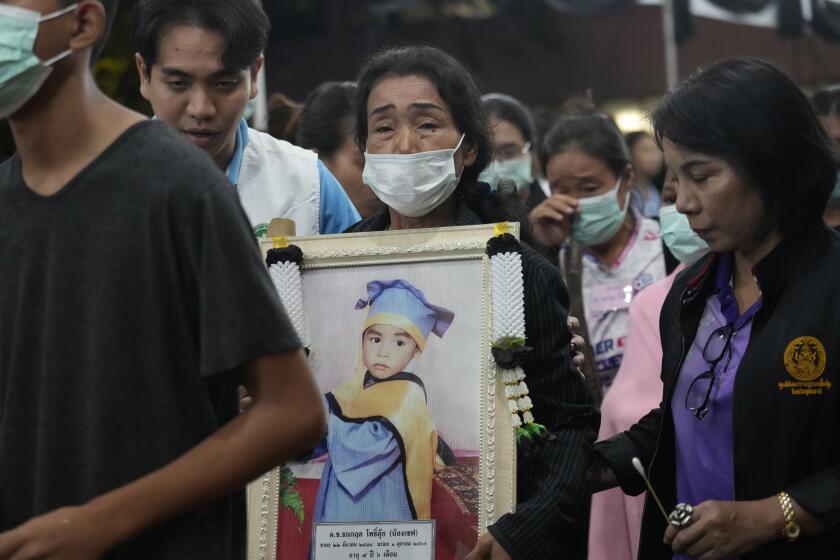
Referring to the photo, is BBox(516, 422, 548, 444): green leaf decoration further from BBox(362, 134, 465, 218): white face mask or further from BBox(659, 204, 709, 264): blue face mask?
BBox(659, 204, 709, 264): blue face mask

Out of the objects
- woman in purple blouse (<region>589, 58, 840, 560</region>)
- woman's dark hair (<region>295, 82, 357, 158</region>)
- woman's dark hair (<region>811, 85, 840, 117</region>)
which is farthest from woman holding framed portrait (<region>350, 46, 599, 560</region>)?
woman's dark hair (<region>811, 85, 840, 117</region>)

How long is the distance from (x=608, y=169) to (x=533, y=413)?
9.91 ft

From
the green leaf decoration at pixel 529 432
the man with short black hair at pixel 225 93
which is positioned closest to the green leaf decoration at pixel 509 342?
the green leaf decoration at pixel 529 432

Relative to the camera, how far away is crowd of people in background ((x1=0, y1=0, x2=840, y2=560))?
227 centimetres

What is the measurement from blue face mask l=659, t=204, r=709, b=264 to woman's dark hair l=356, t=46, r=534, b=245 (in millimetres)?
1359

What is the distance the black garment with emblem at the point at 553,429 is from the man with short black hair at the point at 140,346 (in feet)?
3.94

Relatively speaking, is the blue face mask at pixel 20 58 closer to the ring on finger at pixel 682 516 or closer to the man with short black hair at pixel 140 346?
the man with short black hair at pixel 140 346

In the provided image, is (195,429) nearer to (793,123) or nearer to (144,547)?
(144,547)

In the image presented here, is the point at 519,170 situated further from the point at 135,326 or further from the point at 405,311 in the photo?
the point at 135,326

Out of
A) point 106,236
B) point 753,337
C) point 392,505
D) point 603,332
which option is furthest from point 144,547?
point 603,332

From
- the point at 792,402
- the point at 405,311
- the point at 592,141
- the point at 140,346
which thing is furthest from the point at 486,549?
the point at 592,141

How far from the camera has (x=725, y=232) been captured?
3.37 m

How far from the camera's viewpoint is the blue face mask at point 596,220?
6.16 metres

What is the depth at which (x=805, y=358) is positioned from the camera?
3213 millimetres
